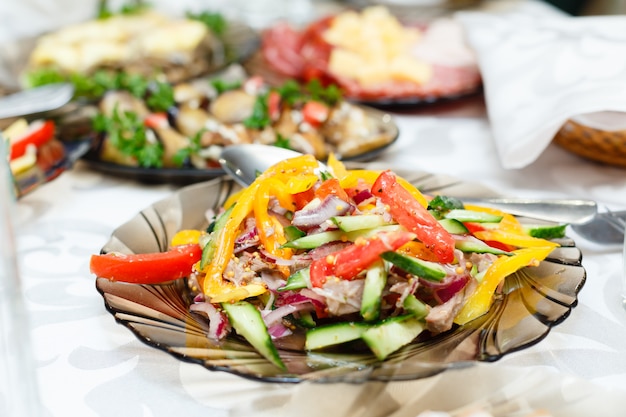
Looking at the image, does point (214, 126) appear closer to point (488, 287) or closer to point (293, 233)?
point (293, 233)

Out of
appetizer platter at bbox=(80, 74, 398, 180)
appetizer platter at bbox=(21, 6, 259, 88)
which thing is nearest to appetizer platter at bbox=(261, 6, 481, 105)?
appetizer platter at bbox=(21, 6, 259, 88)

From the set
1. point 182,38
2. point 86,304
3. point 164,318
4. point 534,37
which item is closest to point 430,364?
point 164,318

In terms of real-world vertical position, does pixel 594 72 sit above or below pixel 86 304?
above

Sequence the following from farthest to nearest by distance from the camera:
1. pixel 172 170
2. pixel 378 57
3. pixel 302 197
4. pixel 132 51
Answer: pixel 132 51, pixel 378 57, pixel 172 170, pixel 302 197

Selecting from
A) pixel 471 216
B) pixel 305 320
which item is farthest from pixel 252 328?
pixel 471 216

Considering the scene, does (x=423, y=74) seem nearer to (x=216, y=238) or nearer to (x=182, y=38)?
(x=182, y=38)

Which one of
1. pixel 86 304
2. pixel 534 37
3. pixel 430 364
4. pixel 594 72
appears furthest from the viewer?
pixel 534 37

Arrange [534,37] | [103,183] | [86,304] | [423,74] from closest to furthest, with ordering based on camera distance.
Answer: [86,304] < [103,183] < [534,37] < [423,74]
